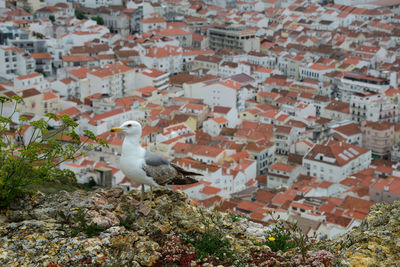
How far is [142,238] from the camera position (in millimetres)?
6887

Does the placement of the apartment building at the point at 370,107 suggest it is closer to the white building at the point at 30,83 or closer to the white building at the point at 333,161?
the white building at the point at 333,161

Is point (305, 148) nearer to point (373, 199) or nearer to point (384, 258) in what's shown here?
point (373, 199)

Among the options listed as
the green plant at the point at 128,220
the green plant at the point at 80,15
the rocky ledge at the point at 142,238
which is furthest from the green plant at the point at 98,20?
the green plant at the point at 128,220

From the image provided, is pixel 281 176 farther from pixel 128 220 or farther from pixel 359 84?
pixel 128 220

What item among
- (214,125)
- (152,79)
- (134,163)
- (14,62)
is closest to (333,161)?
(214,125)

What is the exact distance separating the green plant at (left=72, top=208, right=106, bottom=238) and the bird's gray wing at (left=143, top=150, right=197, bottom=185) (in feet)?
2.90

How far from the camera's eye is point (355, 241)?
6250mm

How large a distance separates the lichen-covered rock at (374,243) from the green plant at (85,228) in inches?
109

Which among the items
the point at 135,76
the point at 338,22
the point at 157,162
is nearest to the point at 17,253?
the point at 157,162

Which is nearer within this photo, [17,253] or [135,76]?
[17,253]

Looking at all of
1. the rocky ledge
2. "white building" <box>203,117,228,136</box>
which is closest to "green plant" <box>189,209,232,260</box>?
the rocky ledge

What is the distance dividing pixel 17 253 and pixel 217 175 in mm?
19804

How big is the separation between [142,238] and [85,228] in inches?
27.3

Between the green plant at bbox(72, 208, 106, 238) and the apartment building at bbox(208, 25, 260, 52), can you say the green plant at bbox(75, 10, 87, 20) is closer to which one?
the apartment building at bbox(208, 25, 260, 52)
